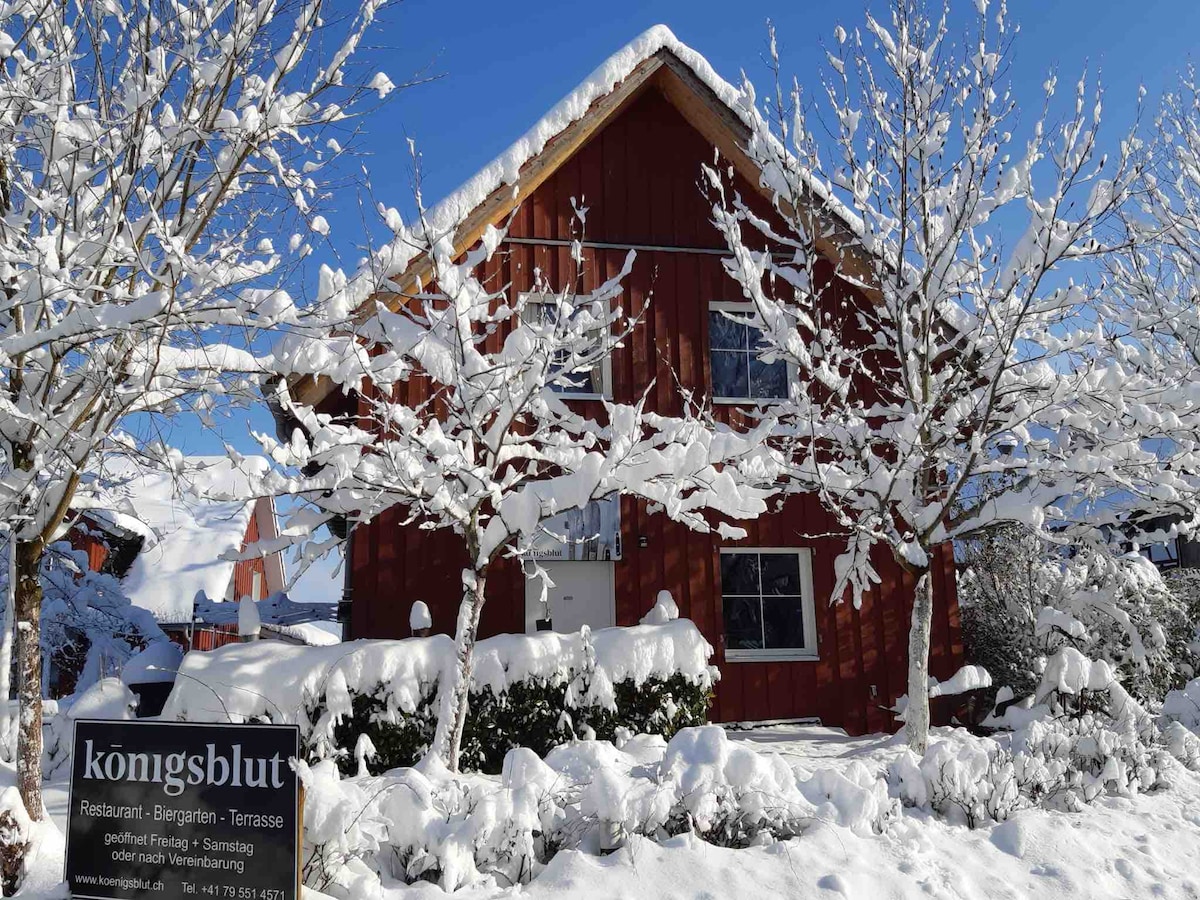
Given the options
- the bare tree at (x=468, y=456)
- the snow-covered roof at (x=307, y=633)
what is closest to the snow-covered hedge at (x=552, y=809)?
the bare tree at (x=468, y=456)

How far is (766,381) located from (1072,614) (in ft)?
13.5

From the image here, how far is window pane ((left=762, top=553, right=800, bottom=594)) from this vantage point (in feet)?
35.9

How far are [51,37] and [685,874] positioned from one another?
5.92 meters

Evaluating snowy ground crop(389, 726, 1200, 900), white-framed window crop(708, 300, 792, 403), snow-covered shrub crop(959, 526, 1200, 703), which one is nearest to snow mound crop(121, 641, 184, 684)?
snowy ground crop(389, 726, 1200, 900)

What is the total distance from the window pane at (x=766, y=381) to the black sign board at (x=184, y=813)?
8101 mm

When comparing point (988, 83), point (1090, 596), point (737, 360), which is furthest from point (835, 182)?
point (1090, 596)

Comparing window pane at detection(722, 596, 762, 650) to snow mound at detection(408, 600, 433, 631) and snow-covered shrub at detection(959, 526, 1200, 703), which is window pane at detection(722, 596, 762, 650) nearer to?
snow-covered shrub at detection(959, 526, 1200, 703)

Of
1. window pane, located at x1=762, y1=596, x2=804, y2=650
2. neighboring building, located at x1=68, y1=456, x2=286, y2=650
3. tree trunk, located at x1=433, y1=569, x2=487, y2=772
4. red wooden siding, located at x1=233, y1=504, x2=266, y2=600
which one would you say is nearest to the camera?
tree trunk, located at x1=433, y1=569, x2=487, y2=772

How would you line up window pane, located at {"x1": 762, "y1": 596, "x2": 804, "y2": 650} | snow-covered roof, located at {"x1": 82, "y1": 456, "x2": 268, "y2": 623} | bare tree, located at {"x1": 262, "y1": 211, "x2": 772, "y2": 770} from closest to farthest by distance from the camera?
bare tree, located at {"x1": 262, "y1": 211, "x2": 772, "y2": 770} < window pane, located at {"x1": 762, "y1": 596, "x2": 804, "y2": 650} < snow-covered roof, located at {"x1": 82, "y1": 456, "x2": 268, "y2": 623}

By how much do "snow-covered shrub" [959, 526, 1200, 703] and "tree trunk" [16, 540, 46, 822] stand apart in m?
7.51

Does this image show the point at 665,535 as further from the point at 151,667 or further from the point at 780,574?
the point at 151,667

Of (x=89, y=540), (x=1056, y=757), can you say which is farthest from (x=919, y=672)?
(x=89, y=540)

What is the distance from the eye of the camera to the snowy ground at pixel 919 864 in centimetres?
482

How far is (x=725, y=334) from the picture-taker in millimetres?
11516
